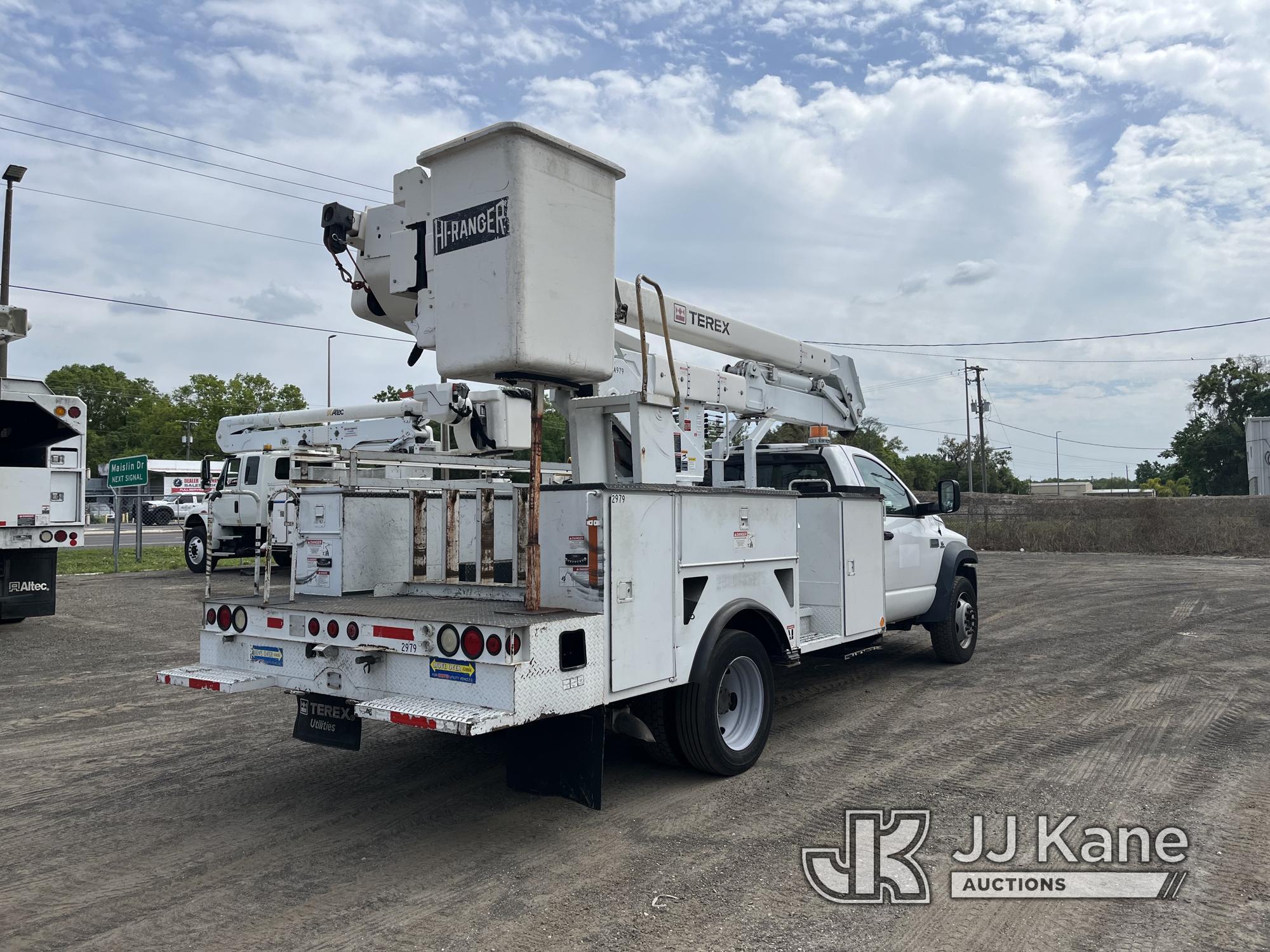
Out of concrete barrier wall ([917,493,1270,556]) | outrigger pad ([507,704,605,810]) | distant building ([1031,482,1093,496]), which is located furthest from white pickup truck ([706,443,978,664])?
distant building ([1031,482,1093,496])

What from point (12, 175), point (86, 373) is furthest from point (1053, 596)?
point (86, 373)

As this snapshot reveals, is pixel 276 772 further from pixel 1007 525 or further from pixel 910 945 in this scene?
pixel 1007 525

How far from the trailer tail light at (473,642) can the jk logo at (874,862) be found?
5.57 ft

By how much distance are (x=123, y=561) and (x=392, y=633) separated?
20.6 meters

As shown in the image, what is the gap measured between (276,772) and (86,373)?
77.0 m

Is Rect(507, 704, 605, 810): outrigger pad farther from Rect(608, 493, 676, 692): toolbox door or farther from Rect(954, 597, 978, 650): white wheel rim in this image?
Rect(954, 597, 978, 650): white wheel rim

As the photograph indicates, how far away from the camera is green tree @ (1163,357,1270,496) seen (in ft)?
180

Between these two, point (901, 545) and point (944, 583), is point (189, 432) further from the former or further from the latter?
point (901, 545)

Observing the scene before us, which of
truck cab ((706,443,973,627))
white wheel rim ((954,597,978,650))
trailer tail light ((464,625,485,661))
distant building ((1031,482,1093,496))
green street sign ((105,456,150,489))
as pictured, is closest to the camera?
trailer tail light ((464,625,485,661))

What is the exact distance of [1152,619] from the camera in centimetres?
1230

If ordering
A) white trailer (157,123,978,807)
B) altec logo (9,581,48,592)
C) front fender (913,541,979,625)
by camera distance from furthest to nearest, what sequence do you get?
1. altec logo (9,581,48,592)
2. front fender (913,541,979,625)
3. white trailer (157,123,978,807)

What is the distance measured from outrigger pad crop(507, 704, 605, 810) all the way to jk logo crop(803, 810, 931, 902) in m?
1.04

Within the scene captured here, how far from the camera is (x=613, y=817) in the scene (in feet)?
15.5

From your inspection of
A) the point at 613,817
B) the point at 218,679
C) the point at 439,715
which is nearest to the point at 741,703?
the point at 613,817
